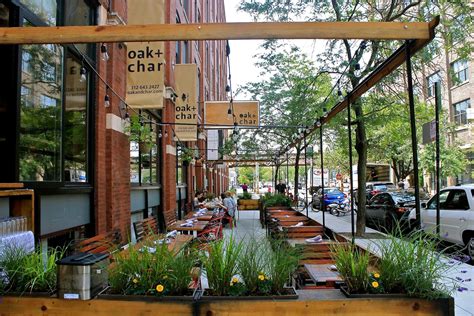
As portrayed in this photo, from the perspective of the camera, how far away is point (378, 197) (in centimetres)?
1641

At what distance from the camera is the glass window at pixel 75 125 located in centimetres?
746

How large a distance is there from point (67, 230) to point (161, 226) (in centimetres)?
660

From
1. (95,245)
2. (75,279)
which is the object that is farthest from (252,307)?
(95,245)

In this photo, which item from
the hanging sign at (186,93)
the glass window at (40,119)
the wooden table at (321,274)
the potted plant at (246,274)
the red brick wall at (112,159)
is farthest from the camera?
the hanging sign at (186,93)

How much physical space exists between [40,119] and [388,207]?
12382 mm

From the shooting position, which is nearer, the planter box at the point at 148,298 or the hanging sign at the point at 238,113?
the planter box at the point at 148,298

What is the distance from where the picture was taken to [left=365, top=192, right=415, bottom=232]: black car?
14154 mm

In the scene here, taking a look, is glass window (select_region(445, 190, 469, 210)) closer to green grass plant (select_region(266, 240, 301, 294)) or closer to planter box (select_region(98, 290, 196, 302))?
green grass plant (select_region(266, 240, 301, 294))

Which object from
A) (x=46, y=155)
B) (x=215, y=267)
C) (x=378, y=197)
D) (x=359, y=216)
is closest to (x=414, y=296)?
(x=215, y=267)

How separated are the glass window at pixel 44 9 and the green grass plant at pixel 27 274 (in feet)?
14.9

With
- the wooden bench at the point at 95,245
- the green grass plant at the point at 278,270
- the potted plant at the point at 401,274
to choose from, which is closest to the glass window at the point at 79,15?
the wooden bench at the point at 95,245

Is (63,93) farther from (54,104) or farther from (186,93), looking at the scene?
(186,93)

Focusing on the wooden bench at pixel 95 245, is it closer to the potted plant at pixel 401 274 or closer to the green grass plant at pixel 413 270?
the potted plant at pixel 401 274

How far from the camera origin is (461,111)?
32688 mm
